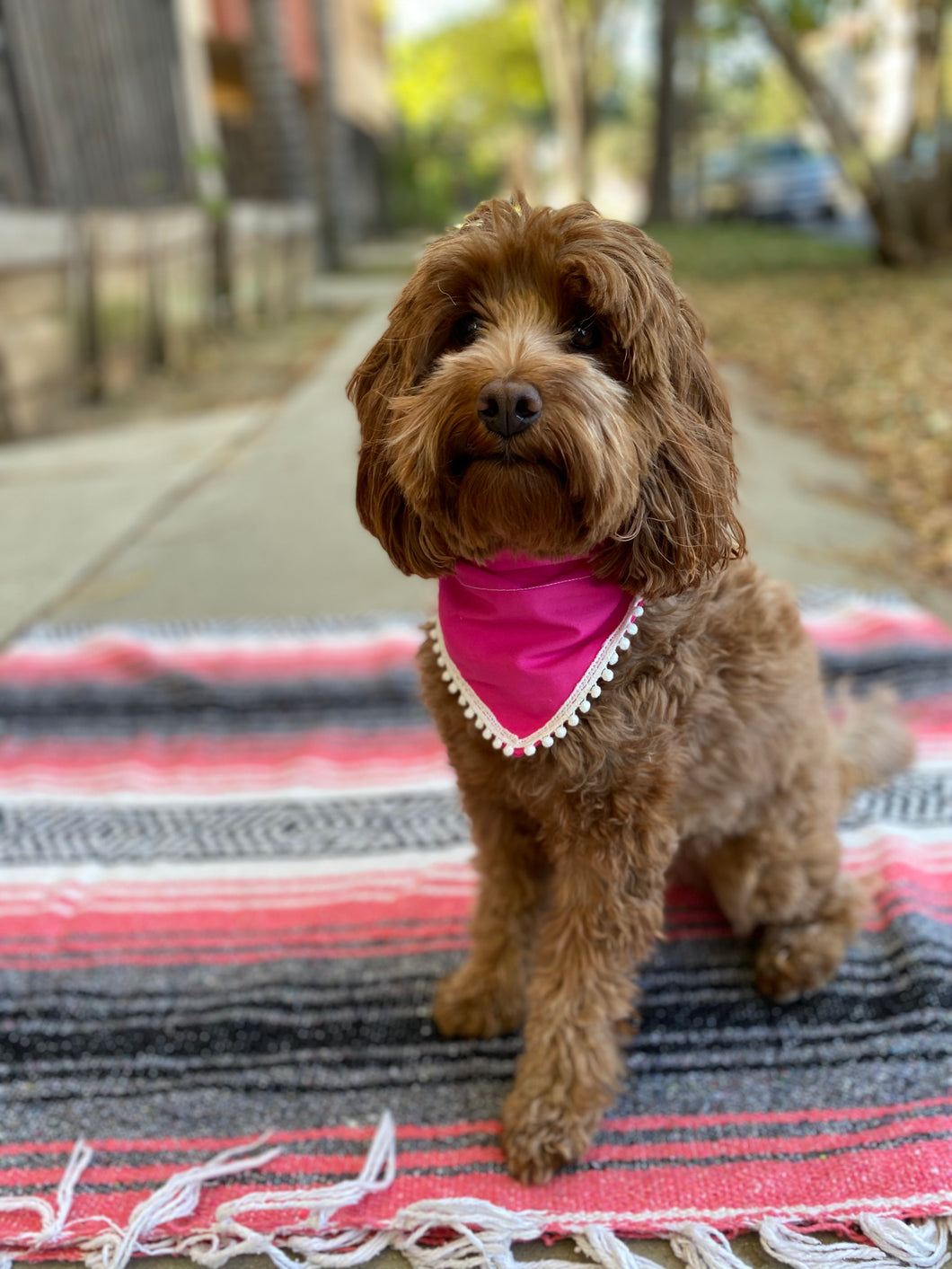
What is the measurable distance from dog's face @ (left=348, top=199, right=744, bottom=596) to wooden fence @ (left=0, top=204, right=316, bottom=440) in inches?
232

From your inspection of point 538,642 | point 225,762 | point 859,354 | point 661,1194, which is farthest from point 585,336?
point 859,354

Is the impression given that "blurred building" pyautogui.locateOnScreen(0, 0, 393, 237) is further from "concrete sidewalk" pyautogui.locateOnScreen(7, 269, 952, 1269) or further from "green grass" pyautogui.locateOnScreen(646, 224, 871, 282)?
"green grass" pyautogui.locateOnScreen(646, 224, 871, 282)

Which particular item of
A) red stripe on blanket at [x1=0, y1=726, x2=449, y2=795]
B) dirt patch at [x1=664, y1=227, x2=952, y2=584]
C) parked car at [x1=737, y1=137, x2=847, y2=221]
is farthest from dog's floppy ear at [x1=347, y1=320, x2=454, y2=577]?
parked car at [x1=737, y1=137, x2=847, y2=221]

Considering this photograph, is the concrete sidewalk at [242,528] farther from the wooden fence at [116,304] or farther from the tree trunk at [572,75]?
the tree trunk at [572,75]

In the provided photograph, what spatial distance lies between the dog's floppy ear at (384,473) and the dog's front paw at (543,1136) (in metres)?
1.10

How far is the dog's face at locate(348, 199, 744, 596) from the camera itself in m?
1.61

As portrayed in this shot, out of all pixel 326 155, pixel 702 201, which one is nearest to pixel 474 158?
pixel 702 201

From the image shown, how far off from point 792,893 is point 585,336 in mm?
1362

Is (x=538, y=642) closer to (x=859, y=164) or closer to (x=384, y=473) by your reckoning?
(x=384, y=473)

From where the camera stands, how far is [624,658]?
1831 mm

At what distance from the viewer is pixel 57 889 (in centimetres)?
266

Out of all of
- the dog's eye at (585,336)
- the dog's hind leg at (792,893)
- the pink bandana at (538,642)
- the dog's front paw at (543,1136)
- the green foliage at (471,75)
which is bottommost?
the dog's front paw at (543,1136)

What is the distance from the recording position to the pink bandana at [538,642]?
1.79 m

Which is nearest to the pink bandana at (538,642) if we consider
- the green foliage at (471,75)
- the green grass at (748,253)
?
the green grass at (748,253)
